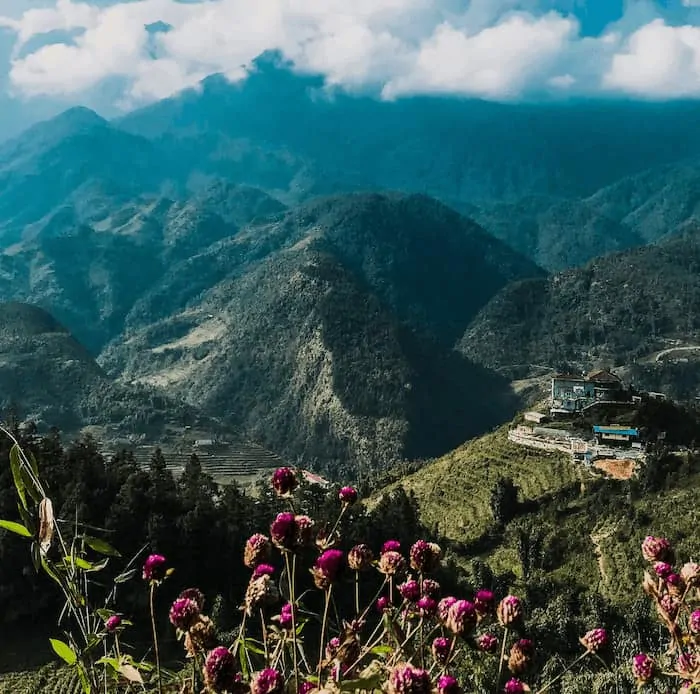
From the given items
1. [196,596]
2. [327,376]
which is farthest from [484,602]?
[327,376]

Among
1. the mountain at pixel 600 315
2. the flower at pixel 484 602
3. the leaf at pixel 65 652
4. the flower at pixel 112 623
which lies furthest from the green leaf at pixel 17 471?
the mountain at pixel 600 315

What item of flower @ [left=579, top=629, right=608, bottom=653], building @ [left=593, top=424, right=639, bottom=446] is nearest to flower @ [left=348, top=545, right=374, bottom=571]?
flower @ [left=579, top=629, right=608, bottom=653]

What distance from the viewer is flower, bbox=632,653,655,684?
306cm

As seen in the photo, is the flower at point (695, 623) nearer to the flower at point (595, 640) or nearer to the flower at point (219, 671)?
the flower at point (595, 640)

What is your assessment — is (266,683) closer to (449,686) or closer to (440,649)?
(449,686)

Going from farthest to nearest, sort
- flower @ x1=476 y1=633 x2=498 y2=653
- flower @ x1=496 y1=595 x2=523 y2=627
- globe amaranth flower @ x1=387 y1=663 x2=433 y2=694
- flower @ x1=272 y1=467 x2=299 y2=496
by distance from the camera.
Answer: flower @ x1=476 y1=633 x2=498 y2=653
flower @ x1=272 y1=467 x2=299 y2=496
flower @ x1=496 y1=595 x2=523 y2=627
globe amaranth flower @ x1=387 y1=663 x2=433 y2=694

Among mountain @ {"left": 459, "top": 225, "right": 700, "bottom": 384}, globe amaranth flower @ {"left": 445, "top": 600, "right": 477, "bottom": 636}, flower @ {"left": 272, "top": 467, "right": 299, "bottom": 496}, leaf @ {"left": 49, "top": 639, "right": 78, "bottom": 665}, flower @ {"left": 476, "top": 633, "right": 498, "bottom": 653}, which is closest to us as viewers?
leaf @ {"left": 49, "top": 639, "right": 78, "bottom": 665}

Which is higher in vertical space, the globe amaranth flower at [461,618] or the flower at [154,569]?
the globe amaranth flower at [461,618]

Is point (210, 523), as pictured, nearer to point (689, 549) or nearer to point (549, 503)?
point (689, 549)

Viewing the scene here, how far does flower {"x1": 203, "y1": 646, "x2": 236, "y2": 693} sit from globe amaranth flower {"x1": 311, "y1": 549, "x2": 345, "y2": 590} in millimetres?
622

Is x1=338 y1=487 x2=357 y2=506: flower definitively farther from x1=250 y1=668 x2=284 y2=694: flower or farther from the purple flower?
x1=250 y1=668 x2=284 y2=694: flower

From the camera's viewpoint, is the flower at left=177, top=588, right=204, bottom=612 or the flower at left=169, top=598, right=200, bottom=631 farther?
the flower at left=177, top=588, right=204, bottom=612

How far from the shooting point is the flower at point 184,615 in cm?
308

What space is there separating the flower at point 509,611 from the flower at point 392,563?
53 centimetres
